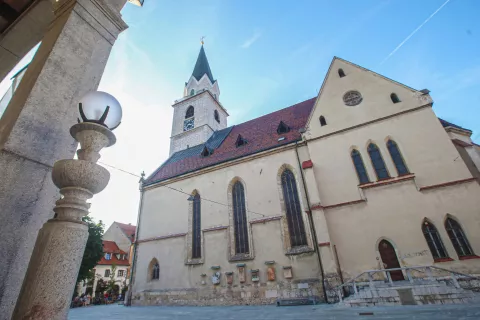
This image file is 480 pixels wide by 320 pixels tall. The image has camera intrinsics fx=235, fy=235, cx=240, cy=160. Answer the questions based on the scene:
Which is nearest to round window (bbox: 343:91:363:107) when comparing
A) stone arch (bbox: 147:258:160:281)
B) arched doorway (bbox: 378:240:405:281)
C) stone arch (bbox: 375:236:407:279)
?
stone arch (bbox: 375:236:407:279)

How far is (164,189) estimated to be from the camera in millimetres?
18391

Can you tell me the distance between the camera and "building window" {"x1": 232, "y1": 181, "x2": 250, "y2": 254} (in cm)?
1389

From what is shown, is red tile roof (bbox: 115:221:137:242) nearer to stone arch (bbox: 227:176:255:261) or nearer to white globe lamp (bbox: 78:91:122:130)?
stone arch (bbox: 227:176:255:261)

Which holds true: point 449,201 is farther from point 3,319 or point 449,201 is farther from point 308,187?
point 3,319

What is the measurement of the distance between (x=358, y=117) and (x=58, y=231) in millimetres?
14833

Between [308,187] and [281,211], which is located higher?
[308,187]

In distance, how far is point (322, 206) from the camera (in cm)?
1229

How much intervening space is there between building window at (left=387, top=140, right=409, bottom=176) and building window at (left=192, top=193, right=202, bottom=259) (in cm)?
1203

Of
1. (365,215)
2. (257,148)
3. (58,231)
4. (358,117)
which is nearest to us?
(58,231)

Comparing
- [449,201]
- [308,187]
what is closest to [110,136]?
[308,187]

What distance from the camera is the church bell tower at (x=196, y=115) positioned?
2464cm

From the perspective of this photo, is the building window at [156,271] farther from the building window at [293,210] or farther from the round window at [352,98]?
the round window at [352,98]

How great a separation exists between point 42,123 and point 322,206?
1222 centimetres

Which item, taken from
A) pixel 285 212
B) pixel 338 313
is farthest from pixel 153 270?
pixel 338 313
